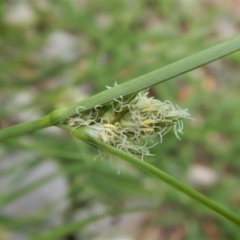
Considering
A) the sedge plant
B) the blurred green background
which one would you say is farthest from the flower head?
the blurred green background

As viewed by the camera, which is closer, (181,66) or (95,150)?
(181,66)

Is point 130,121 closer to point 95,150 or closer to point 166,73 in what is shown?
point 166,73

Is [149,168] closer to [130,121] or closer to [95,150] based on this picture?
[130,121]

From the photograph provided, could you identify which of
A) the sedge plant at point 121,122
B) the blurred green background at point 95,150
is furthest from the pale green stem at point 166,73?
the blurred green background at point 95,150

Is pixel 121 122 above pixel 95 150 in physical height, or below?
below

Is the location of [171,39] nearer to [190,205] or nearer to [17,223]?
[190,205]

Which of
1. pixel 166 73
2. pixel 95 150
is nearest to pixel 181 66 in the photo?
pixel 166 73

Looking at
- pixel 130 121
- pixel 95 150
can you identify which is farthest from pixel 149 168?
pixel 95 150
